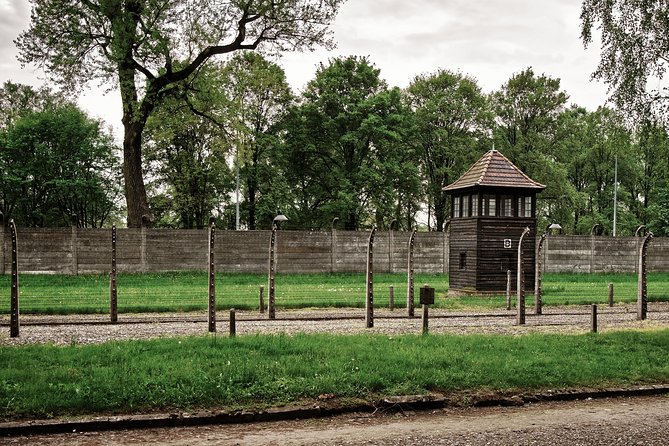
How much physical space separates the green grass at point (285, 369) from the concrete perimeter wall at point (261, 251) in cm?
2123

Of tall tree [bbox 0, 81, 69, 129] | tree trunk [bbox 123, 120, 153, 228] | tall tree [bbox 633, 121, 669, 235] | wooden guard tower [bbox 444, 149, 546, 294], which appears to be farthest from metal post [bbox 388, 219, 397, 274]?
tall tree [bbox 0, 81, 69, 129]

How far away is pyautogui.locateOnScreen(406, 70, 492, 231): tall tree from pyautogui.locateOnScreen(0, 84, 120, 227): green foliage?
84.1 ft

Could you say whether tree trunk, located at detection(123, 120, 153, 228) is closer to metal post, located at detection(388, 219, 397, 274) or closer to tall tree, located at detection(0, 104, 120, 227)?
metal post, located at detection(388, 219, 397, 274)

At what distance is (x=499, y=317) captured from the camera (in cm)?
2095

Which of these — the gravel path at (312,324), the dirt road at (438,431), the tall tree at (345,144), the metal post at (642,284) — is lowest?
the dirt road at (438,431)

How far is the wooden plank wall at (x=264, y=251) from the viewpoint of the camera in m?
32.6

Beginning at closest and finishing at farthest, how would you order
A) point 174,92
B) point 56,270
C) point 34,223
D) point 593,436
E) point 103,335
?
point 593,436
point 103,335
point 56,270
point 174,92
point 34,223

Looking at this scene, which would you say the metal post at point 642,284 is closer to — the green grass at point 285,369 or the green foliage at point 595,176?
the green grass at point 285,369

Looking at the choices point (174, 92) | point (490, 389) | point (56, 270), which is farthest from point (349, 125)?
point (490, 389)

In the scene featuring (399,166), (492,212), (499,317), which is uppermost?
(399,166)

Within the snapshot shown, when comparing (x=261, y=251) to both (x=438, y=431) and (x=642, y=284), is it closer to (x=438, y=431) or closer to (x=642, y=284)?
(x=642, y=284)

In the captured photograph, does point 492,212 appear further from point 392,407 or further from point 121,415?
point 121,415

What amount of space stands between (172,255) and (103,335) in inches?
748

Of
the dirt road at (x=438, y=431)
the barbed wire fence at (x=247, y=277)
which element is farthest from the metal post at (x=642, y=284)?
the dirt road at (x=438, y=431)
